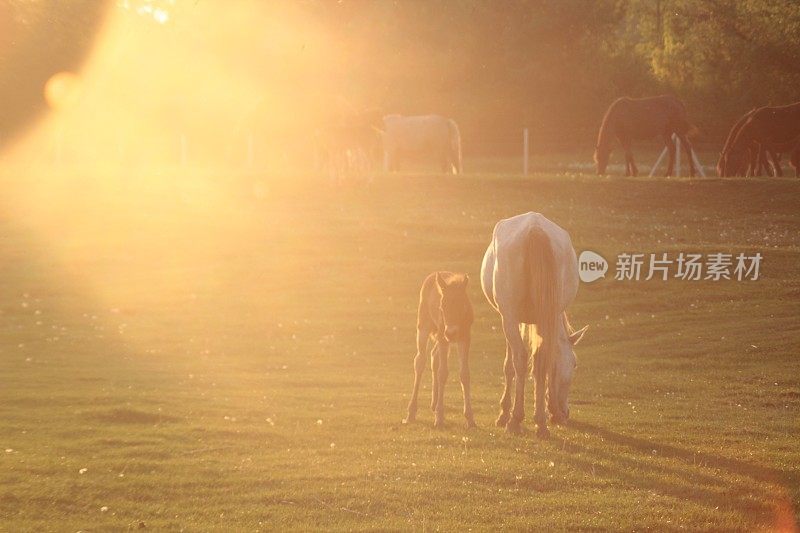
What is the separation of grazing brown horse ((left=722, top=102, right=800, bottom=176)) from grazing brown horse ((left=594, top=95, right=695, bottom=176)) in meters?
1.43

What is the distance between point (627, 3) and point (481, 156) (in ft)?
36.5

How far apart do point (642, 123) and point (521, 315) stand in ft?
91.5

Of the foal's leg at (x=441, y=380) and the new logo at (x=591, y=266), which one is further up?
the new logo at (x=591, y=266)

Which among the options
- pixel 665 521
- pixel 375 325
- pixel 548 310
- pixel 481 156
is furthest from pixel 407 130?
pixel 665 521

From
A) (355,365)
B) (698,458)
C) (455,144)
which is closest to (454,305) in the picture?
(698,458)

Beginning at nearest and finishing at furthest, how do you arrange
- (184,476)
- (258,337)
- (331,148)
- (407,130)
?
(184,476), (258,337), (331,148), (407,130)

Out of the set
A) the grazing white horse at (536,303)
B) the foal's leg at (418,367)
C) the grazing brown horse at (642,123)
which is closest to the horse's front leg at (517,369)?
the grazing white horse at (536,303)

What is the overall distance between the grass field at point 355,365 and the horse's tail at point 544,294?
86 cm

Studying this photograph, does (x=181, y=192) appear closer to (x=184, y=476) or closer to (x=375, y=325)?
(x=375, y=325)

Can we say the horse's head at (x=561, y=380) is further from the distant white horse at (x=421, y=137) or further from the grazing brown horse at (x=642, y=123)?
the distant white horse at (x=421, y=137)

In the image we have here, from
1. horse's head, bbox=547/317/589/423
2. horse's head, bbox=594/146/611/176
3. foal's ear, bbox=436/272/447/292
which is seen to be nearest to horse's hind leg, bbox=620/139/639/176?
horse's head, bbox=594/146/611/176

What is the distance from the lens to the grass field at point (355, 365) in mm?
9609

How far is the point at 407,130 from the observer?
46.7 m

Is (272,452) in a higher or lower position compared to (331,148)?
lower
